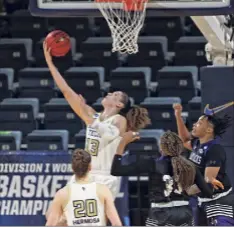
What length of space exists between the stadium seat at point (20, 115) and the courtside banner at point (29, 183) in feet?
6.02

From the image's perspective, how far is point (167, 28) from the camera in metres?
16.2

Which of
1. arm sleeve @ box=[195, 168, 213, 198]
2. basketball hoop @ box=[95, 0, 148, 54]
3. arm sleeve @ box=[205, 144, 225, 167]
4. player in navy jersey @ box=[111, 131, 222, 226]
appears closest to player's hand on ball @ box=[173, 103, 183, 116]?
arm sleeve @ box=[205, 144, 225, 167]

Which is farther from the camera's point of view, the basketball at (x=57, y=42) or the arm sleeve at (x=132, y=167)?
the basketball at (x=57, y=42)

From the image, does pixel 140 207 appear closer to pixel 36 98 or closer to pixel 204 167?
pixel 204 167

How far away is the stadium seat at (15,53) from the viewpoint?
15.7 meters

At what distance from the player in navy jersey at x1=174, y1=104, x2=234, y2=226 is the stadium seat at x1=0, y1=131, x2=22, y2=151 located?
3630mm

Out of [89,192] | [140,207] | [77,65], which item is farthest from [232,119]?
[77,65]

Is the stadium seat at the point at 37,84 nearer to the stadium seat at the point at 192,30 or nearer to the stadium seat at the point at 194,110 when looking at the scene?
the stadium seat at the point at 194,110

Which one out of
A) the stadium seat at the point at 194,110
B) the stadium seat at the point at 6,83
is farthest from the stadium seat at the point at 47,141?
the stadium seat at the point at 6,83

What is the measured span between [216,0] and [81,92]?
5248 mm

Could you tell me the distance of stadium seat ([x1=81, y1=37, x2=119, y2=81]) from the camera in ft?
51.4

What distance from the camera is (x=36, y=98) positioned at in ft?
49.2

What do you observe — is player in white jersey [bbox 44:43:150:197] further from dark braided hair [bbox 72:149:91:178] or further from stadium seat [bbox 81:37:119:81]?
stadium seat [bbox 81:37:119:81]

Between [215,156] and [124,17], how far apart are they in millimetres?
1433
